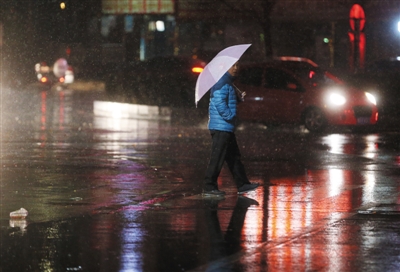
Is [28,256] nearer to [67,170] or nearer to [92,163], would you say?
[67,170]

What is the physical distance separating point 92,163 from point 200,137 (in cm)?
549

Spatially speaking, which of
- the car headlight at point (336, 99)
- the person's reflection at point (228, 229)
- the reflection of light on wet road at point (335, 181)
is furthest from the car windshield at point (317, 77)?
the person's reflection at point (228, 229)

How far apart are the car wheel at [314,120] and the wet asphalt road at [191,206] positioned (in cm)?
129

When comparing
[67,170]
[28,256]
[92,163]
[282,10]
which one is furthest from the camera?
[282,10]

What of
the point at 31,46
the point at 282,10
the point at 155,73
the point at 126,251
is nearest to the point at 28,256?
the point at 126,251

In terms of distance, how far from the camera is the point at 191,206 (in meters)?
10.4

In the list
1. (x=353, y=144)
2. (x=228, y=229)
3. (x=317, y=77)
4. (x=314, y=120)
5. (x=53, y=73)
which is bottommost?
(x=228, y=229)

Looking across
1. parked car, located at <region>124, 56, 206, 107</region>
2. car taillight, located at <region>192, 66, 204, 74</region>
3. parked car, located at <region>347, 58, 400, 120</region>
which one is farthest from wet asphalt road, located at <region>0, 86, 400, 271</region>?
parked car, located at <region>124, 56, 206, 107</region>

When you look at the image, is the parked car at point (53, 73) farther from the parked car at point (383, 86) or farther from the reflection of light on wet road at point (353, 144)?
the reflection of light on wet road at point (353, 144)

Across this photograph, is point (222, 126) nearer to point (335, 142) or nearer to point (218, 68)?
point (218, 68)

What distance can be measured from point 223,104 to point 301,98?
35.7 ft

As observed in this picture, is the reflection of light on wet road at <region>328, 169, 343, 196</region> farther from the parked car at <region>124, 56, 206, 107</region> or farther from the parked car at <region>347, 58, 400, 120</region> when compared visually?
the parked car at <region>124, 56, 206, 107</region>

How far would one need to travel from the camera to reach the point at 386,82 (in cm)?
2473

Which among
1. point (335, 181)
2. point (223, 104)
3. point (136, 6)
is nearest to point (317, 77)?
point (335, 181)
